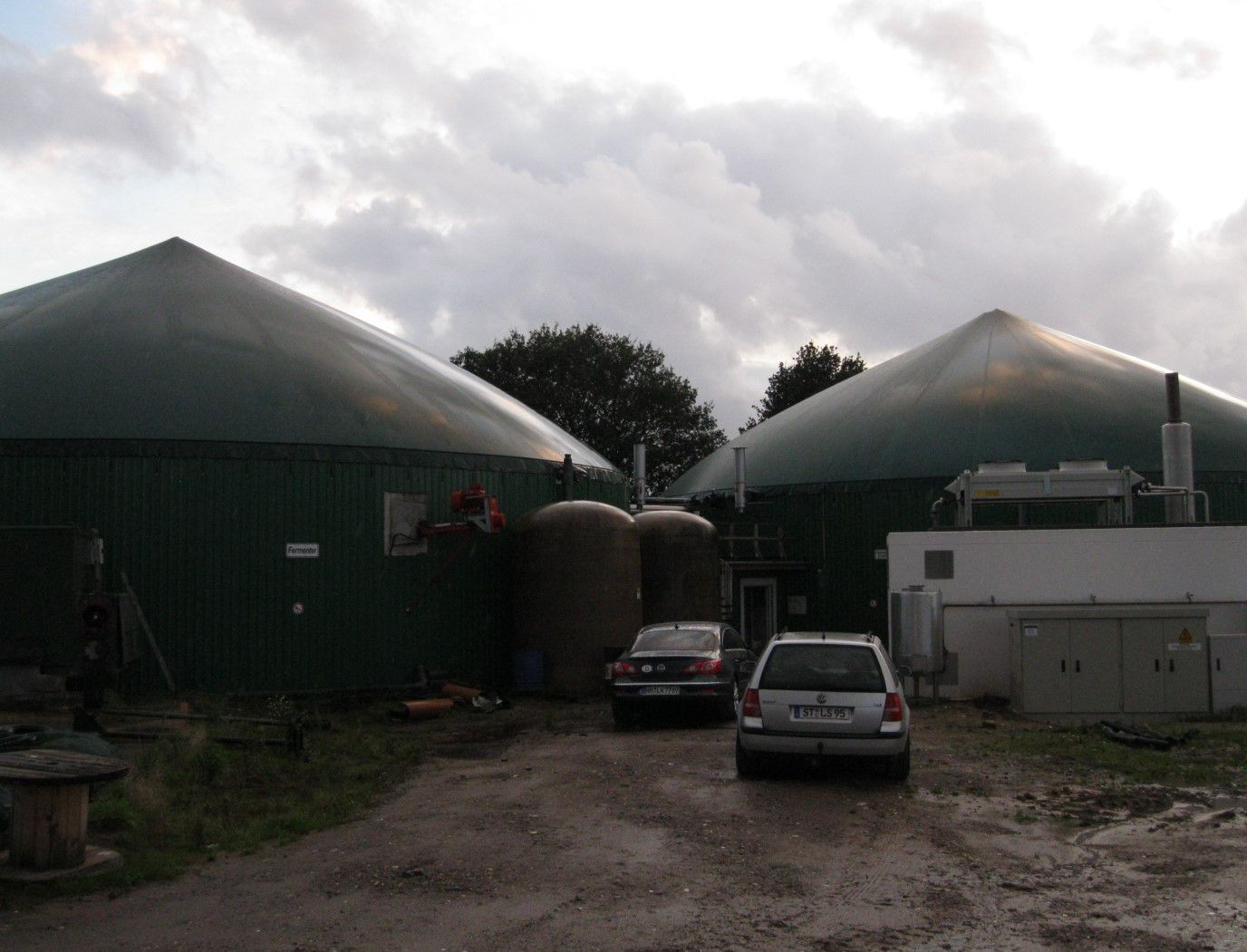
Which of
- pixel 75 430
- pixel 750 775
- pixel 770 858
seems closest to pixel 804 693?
pixel 750 775

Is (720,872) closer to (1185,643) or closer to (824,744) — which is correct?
(824,744)

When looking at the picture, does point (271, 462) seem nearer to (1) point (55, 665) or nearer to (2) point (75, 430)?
(2) point (75, 430)

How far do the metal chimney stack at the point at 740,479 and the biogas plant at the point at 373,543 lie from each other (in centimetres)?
624

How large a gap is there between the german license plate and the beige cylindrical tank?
12254mm

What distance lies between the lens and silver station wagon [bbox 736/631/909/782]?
12.0 m

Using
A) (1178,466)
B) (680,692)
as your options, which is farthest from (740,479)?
(680,692)

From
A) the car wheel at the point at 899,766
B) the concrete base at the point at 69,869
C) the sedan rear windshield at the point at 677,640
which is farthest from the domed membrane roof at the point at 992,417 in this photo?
the concrete base at the point at 69,869

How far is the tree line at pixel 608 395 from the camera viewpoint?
61656mm

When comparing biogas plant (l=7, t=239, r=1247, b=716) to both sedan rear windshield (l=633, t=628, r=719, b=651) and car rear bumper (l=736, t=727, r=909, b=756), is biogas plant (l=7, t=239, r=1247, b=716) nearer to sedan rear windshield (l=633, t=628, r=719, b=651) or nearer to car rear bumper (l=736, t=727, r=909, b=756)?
sedan rear windshield (l=633, t=628, r=719, b=651)

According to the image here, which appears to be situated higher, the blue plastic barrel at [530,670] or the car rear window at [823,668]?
the car rear window at [823,668]

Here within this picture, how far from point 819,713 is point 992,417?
818 inches

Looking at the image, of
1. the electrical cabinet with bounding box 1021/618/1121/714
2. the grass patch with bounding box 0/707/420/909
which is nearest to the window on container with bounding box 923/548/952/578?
the electrical cabinet with bounding box 1021/618/1121/714

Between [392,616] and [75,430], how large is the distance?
19.8 feet

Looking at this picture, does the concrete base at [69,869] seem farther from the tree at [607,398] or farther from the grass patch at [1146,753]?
the tree at [607,398]
